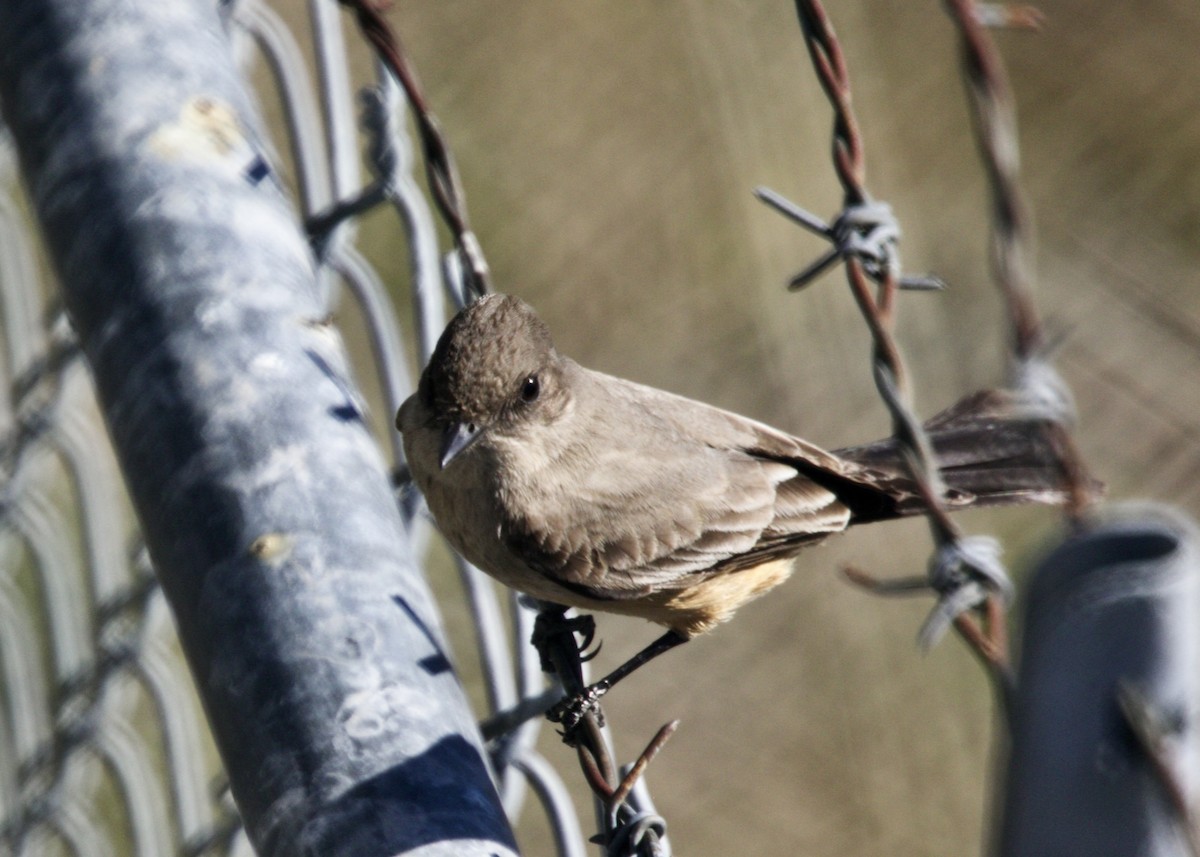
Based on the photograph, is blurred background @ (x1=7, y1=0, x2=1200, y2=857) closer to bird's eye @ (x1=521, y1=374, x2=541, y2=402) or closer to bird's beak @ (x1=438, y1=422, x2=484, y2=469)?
bird's eye @ (x1=521, y1=374, x2=541, y2=402)

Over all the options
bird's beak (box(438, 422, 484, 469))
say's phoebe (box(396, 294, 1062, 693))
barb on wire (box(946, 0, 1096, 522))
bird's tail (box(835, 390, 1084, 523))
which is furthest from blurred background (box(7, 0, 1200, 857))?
barb on wire (box(946, 0, 1096, 522))

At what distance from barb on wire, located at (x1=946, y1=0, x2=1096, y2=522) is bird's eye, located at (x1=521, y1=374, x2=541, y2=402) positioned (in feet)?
5.65

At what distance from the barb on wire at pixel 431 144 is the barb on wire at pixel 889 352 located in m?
0.58

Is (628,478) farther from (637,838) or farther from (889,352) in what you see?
(889,352)

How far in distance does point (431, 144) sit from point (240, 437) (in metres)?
0.73

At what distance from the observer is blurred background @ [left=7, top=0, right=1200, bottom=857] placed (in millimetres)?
7656

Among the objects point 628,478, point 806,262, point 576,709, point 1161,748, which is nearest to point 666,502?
point 628,478

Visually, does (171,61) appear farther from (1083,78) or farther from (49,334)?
(1083,78)

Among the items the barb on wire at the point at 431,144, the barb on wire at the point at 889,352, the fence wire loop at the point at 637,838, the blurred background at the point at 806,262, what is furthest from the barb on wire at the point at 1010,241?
the blurred background at the point at 806,262

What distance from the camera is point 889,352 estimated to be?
1545 millimetres

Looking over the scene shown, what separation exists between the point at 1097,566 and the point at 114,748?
7.66 feet

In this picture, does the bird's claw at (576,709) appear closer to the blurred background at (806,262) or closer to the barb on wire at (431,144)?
the barb on wire at (431,144)

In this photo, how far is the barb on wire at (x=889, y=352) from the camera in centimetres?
147

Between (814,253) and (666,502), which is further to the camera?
(814,253)
